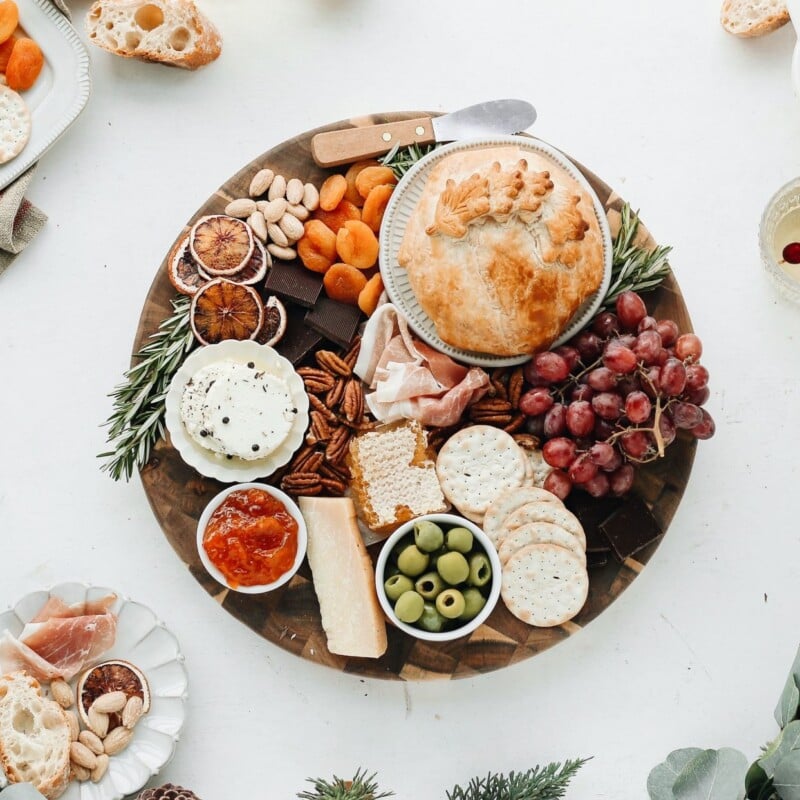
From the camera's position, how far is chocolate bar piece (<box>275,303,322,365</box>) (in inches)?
88.5

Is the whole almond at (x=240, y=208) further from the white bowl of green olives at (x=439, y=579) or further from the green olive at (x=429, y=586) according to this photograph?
the green olive at (x=429, y=586)

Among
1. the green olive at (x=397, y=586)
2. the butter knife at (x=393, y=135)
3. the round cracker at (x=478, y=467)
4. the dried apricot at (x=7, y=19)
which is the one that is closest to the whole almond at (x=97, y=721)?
the green olive at (x=397, y=586)

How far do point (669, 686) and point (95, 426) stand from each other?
1.56 m

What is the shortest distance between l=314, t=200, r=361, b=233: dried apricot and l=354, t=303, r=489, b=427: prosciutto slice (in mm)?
240

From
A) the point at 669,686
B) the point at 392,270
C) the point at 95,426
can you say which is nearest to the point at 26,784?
the point at 95,426

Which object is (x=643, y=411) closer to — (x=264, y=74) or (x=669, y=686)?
(x=669, y=686)

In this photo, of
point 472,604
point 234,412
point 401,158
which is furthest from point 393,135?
point 472,604

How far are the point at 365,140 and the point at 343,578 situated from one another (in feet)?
3.34

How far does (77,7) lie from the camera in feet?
8.06

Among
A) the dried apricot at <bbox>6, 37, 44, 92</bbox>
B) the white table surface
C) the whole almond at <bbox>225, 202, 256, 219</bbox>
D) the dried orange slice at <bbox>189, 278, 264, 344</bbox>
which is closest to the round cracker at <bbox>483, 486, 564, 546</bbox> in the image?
the white table surface

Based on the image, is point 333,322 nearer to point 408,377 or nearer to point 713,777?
point 408,377

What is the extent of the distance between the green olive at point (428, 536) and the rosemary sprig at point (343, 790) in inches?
22.0

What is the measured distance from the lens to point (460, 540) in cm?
212

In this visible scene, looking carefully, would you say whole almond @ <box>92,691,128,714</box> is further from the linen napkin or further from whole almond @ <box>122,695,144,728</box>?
the linen napkin
